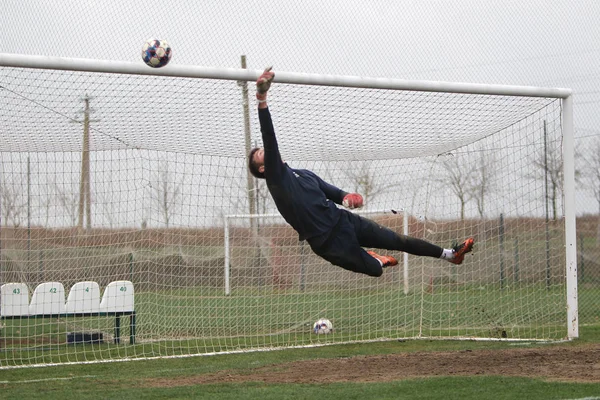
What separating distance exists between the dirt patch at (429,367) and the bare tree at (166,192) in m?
3.33

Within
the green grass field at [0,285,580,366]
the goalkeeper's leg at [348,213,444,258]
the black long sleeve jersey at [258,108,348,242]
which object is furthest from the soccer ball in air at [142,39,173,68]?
the green grass field at [0,285,580,366]

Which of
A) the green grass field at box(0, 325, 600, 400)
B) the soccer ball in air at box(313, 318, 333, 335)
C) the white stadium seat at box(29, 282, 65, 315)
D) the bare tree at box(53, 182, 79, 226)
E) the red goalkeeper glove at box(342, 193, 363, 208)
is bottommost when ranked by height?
the green grass field at box(0, 325, 600, 400)

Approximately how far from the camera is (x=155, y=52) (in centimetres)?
854

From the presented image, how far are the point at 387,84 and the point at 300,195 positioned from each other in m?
4.12

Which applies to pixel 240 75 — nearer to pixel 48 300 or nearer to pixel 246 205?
pixel 48 300

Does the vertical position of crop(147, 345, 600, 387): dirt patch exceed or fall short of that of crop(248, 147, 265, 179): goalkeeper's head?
it falls short

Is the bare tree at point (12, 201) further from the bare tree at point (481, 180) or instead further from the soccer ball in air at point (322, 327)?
the bare tree at point (481, 180)

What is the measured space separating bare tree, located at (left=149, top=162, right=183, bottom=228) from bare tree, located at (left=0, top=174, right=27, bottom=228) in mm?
2045

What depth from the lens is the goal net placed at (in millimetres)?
10758

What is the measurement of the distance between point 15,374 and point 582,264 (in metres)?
16.5

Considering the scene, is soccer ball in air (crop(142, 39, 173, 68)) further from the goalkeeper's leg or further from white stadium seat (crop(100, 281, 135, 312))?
white stadium seat (crop(100, 281, 135, 312))

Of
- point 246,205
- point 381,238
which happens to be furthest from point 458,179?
point 381,238

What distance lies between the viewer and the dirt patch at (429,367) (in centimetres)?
899

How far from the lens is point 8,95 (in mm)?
9836
